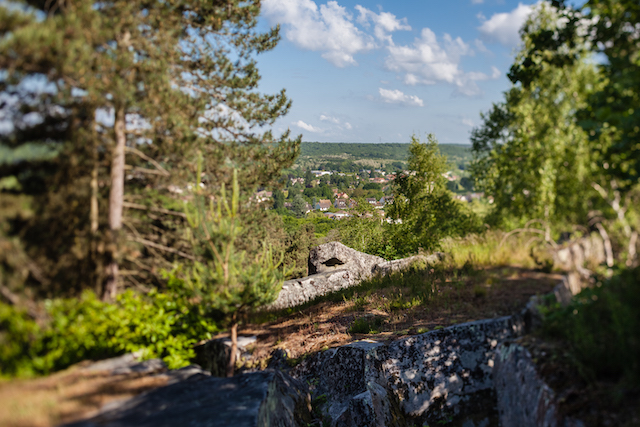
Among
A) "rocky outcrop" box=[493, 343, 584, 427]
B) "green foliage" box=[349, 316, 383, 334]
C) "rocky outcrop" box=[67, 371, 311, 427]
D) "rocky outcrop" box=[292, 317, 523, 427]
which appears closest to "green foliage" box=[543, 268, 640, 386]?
"rocky outcrop" box=[493, 343, 584, 427]

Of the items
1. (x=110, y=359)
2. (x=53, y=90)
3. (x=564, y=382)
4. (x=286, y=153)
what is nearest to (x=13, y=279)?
(x=110, y=359)

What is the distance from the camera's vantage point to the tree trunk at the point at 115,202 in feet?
17.0

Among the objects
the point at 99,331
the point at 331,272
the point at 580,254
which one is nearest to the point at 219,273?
the point at 99,331

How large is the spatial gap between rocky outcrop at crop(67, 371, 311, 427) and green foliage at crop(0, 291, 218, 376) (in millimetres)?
938

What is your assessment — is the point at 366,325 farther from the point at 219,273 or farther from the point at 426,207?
the point at 426,207

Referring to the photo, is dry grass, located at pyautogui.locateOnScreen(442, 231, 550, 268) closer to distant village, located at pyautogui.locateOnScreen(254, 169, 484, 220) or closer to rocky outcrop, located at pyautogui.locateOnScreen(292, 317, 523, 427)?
rocky outcrop, located at pyautogui.locateOnScreen(292, 317, 523, 427)

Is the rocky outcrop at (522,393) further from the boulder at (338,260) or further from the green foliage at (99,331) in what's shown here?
the boulder at (338,260)

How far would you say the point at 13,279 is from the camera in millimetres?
3748

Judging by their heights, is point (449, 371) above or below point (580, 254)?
below

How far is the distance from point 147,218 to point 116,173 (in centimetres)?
98

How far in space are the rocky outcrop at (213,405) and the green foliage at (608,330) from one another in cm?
391

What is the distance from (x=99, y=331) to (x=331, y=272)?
370 inches

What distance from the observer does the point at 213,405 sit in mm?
4352

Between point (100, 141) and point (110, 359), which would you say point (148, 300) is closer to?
point (110, 359)
